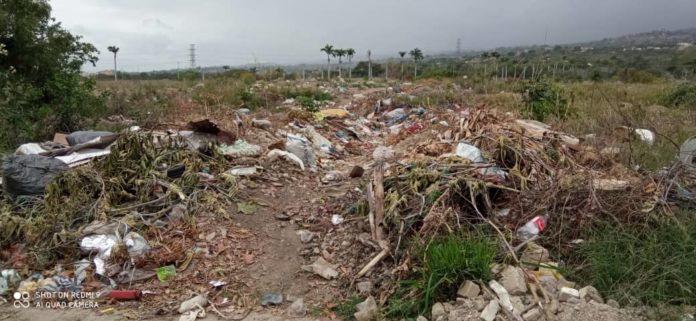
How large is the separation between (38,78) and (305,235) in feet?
20.7

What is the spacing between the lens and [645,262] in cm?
270

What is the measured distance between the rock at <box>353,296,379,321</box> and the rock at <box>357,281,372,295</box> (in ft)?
0.48

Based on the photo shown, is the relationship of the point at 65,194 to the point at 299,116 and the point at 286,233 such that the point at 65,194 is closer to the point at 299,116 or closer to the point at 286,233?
the point at 286,233

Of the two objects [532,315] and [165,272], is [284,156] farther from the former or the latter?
[532,315]

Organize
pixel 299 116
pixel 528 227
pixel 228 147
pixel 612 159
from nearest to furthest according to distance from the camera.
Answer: pixel 528 227, pixel 612 159, pixel 228 147, pixel 299 116

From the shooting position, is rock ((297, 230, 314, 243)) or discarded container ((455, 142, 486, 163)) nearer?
rock ((297, 230, 314, 243))

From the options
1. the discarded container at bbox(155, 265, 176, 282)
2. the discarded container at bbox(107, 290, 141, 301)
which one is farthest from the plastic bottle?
the discarded container at bbox(107, 290, 141, 301)

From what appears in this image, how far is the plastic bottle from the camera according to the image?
124 inches

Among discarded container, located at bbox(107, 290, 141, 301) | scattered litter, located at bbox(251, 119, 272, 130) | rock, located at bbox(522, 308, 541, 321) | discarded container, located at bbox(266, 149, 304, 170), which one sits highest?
scattered litter, located at bbox(251, 119, 272, 130)

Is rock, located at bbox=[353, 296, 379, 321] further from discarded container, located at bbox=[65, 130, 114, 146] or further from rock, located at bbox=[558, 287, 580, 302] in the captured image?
discarded container, located at bbox=[65, 130, 114, 146]

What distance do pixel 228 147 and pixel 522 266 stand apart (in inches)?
143

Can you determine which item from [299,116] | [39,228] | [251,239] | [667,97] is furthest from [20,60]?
[667,97]

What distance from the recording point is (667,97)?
984 cm

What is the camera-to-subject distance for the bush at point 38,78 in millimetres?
5637
